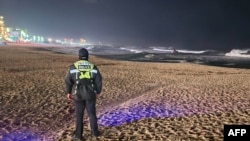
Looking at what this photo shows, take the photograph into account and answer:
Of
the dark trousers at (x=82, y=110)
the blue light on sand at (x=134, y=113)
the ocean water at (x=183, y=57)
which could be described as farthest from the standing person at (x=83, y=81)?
the ocean water at (x=183, y=57)

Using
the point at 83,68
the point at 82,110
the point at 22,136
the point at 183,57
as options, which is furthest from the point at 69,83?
the point at 183,57

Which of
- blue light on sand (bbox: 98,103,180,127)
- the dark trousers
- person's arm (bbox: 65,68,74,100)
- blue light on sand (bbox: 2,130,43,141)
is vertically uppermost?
person's arm (bbox: 65,68,74,100)

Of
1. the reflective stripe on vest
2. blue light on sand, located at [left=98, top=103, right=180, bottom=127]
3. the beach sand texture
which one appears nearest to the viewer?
Result: the reflective stripe on vest

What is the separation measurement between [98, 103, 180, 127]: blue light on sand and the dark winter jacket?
251 centimetres

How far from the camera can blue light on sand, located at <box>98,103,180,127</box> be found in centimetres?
968

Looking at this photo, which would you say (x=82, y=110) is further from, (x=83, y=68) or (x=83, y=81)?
(x=83, y=68)

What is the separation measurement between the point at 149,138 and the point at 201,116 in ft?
10.9

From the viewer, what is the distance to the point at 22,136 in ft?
26.7

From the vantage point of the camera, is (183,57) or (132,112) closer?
(132,112)

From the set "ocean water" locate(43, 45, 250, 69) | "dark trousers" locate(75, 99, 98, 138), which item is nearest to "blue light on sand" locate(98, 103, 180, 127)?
"dark trousers" locate(75, 99, 98, 138)

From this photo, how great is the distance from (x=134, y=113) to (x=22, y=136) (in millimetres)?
4372

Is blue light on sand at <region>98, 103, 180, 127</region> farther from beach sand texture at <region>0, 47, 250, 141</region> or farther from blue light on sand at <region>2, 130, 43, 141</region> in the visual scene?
blue light on sand at <region>2, 130, 43, 141</region>

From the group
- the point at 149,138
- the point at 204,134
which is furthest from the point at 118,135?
the point at 204,134

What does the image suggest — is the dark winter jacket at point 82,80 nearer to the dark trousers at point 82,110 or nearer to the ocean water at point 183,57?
the dark trousers at point 82,110
